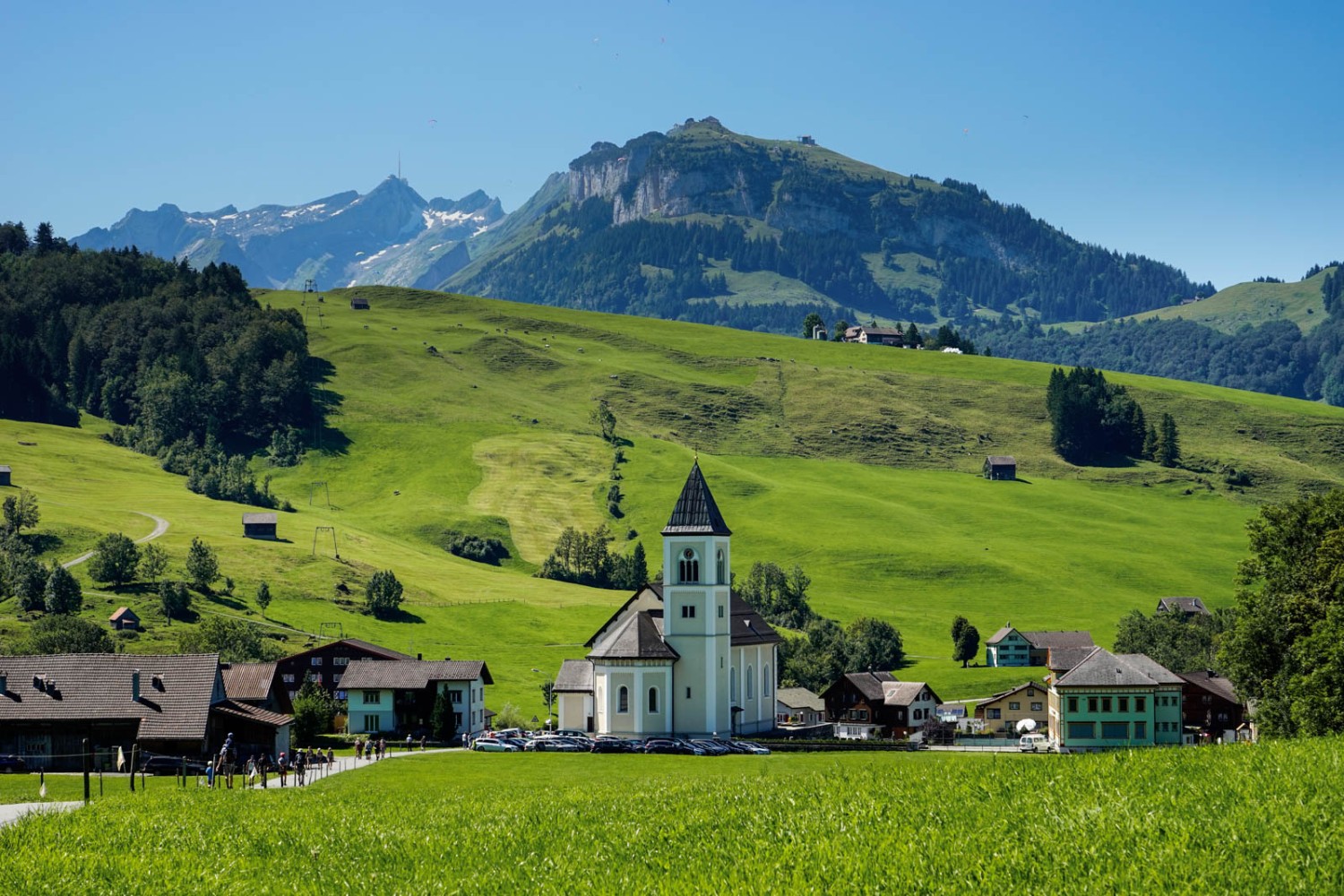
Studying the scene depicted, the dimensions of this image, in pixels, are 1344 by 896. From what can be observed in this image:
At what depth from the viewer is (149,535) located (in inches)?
6432

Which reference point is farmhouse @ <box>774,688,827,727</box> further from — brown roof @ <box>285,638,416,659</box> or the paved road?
the paved road

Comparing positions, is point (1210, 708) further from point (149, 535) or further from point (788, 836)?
point (149, 535)

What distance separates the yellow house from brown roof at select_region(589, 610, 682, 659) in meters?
34.1

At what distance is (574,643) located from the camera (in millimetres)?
146875

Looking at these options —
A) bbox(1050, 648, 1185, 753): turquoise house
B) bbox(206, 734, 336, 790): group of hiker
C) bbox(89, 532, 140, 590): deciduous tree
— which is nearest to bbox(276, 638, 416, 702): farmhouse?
bbox(89, 532, 140, 590): deciduous tree

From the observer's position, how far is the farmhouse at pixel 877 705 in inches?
5002

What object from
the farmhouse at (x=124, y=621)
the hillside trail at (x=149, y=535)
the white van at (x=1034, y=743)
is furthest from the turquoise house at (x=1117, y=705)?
the hillside trail at (x=149, y=535)

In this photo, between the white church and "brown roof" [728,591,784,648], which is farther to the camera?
"brown roof" [728,591,784,648]

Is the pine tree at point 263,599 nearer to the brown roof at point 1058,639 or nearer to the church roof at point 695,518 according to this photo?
the church roof at point 695,518

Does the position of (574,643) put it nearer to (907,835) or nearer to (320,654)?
(320,654)

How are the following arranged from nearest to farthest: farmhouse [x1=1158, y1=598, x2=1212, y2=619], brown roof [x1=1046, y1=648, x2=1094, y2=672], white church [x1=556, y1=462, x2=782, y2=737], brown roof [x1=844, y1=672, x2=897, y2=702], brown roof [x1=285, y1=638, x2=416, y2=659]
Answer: white church [x1=556, y1=462, x2=782, y2=737]
brown roof [x1=285, y1=638, x2=416, y2=659]
brown roof [x1=844, y1=672, x2=897, y2=702]
brown roof [x1=1046, y1=648, x2=1094, y2=672]
farmhouse [x1=1158, y1=598, x2=1212, y2=619]

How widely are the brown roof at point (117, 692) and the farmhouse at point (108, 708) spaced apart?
0.04 m

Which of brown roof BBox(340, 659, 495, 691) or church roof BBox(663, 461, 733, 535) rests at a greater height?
church roof BBox(663, 461, 733, 535)

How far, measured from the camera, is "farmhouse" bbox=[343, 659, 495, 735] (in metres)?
112
